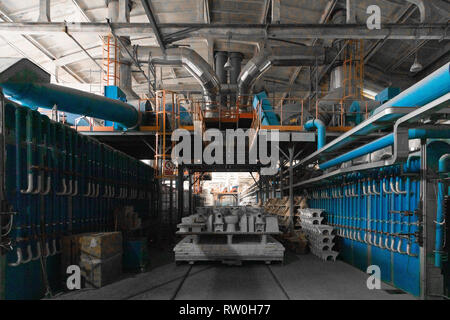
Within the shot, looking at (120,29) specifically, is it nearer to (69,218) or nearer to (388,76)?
(69,218)

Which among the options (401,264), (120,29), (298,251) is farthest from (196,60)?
(401,264)

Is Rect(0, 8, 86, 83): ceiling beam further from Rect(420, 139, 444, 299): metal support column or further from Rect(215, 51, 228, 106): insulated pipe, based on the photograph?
Rect(420, 139, 444, 299): metal support column

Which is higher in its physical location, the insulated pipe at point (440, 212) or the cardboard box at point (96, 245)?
the insulated pipe at point (440, 212)

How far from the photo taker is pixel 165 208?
1338 centimetres

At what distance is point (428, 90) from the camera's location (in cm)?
388

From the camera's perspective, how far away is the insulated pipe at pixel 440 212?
468cm

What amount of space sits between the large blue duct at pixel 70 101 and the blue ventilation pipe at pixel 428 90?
6341mm

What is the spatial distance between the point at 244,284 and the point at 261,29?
776 cm

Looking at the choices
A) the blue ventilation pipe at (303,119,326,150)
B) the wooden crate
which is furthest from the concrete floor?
the blue ventilation pipe at (303,119,326,150)

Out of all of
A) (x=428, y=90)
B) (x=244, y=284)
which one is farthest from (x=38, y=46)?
(x=428, y=90)

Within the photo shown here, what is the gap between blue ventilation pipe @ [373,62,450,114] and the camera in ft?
11.2

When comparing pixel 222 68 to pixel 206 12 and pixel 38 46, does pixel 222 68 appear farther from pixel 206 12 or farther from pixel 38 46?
pixel 38 46

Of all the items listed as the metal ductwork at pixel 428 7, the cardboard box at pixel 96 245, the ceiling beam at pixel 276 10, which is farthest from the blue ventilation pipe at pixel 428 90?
the ceiling beam at pixel 276 10

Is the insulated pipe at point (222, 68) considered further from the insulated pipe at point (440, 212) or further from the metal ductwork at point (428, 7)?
the insulated pipe at point (440, 212)
